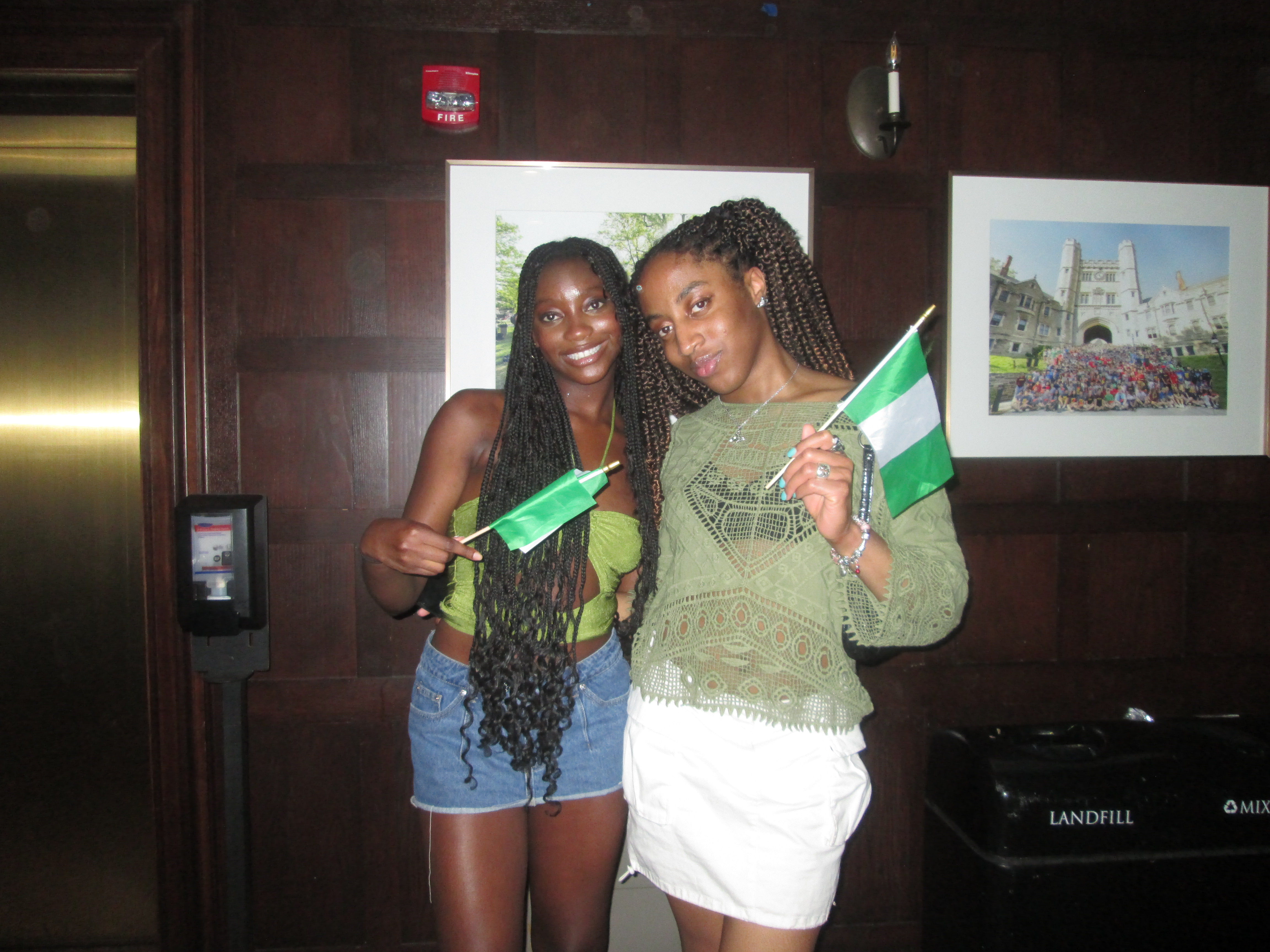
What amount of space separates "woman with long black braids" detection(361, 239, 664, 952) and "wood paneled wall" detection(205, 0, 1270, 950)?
2.23ft

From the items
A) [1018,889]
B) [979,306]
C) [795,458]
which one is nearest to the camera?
[795,458]

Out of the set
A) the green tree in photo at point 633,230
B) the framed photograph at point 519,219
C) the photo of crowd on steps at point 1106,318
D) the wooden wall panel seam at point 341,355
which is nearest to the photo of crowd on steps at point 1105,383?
the photo of crowd on steps at point 1106,318

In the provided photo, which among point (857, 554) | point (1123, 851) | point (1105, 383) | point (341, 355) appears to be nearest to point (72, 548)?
point (341, 355)

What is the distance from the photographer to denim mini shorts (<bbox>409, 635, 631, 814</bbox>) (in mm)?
1665

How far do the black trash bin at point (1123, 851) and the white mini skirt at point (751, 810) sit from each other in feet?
2.75

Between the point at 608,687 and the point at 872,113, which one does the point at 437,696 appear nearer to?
the point at 608,687

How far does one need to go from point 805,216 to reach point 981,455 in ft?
3.23

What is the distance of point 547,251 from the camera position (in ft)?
5.97

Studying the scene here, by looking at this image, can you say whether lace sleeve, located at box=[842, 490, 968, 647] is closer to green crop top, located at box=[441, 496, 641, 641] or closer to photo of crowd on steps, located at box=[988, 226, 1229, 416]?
green crop top, located at box=[441, 496, 641, 641]

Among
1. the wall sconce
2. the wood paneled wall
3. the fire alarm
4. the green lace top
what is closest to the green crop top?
the green lace top

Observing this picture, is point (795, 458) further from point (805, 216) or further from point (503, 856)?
point (805, 216)

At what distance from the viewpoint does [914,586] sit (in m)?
1.33

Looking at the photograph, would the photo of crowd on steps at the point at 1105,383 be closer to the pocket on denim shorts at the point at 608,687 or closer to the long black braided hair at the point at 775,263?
the long black braided hair at the point at 775,263

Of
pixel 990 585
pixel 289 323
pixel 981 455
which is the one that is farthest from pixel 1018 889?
pixel 289 323
